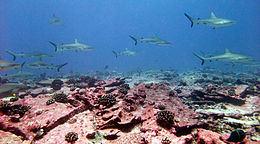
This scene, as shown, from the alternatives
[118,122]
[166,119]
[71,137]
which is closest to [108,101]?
[118,122]

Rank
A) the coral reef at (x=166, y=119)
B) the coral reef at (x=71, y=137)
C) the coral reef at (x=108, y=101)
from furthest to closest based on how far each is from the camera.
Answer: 1. the coral reef at (x=108, y=101)
2. the coral reef at (x=166, y=119)
3. the coral reef at (x=71, y=137)

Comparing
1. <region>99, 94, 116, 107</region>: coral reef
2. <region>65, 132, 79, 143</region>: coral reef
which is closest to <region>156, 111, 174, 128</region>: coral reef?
<region>99, 94, 116, 107</region>: coral reef

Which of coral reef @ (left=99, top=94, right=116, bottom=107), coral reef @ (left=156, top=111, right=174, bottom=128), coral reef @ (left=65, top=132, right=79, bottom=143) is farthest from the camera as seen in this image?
coral reef @ (left=99, top=94, right=116, bottom=107)

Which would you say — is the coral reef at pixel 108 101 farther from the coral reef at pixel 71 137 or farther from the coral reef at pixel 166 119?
the coral reef at pixel 166 119

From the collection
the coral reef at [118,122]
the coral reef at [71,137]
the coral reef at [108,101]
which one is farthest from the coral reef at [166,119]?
the coral reef at [71,137]

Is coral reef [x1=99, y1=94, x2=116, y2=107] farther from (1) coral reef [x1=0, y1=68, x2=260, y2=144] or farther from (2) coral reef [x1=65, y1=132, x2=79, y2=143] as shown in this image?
(2) coral reef [x1=65, y1=132, x2=79, y2=143]

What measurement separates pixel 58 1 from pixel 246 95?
160046 millimetres

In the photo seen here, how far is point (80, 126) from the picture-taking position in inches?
211

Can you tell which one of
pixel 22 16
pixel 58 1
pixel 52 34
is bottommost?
pixel 52 34

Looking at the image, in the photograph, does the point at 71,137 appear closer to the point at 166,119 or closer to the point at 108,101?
the point at 108,101

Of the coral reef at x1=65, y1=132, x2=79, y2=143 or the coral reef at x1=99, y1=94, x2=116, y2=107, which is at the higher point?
the coral reef at x1=99, y1=94, x2=116, y2=107

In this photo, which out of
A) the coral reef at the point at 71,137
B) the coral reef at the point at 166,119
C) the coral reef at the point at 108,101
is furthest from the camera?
the coral reef at the point at 108,101

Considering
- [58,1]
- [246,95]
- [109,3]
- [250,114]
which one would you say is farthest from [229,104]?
[109,3]

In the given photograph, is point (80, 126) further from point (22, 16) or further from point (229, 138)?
point (22, 16)
